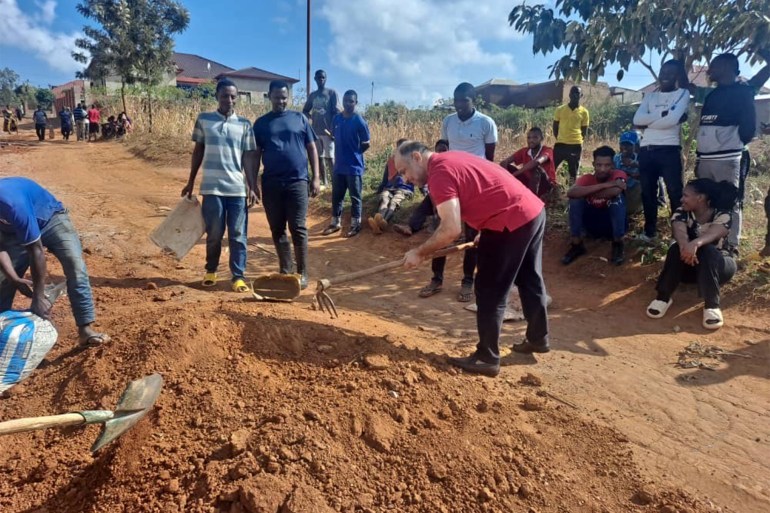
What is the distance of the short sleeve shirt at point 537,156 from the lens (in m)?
6.10

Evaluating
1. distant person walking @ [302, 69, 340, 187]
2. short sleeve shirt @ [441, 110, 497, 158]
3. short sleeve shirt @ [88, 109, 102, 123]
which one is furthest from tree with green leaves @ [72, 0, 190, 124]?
short sleeve shirt @ [441, 110, 497, 158]

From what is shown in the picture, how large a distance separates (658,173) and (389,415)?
4.02 metres

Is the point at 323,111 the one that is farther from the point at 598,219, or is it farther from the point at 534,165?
the point at 598,219

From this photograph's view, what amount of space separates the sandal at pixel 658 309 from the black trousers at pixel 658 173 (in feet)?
3.85

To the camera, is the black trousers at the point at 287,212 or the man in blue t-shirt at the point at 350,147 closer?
the black trousers at the point at 287,212

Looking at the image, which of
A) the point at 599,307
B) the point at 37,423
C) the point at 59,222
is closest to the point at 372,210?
the point at 599,307

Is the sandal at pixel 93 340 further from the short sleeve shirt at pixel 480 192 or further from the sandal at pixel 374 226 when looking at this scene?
the sandal at pixel 374 226

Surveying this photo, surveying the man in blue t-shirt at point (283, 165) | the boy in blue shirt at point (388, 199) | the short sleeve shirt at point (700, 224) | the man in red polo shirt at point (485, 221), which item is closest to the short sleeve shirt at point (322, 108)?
the boy in blue shirt at point (388, 199)

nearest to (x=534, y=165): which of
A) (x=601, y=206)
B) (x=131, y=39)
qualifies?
(x=601, y=206)

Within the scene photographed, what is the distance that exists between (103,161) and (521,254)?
14.6 meters

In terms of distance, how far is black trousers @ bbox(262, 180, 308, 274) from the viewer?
4.55 meters

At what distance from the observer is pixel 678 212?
4.34 meters

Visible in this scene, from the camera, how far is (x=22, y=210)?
300cm

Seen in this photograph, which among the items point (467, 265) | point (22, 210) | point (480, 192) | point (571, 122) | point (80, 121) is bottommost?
point (467, 265)
